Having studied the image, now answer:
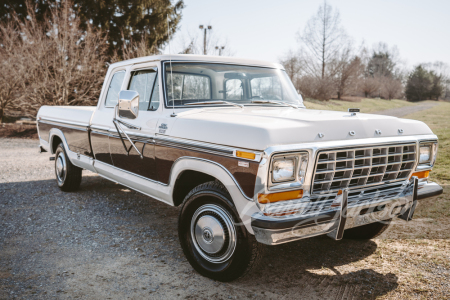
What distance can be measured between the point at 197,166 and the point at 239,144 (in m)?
0.57

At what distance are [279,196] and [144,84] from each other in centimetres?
240

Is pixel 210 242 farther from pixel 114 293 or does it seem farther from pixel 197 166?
pixel 114 293

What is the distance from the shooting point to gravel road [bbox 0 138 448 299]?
316 cm

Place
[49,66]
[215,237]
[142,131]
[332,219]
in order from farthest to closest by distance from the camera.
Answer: [49,66], [142,131], [215,237], [332,219]

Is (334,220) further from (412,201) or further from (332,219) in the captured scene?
(412,201)

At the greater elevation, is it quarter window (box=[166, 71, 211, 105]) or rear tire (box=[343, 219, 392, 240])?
quarter window (box=[166, 71, 211, 105])

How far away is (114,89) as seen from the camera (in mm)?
5027

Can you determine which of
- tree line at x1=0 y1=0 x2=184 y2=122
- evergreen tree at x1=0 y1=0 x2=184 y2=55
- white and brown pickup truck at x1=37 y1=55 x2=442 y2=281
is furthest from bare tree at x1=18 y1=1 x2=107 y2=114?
white and brown pickup truck at x1=37 y1=55 x2=442 y2=281

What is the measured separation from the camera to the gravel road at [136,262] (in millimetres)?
3160

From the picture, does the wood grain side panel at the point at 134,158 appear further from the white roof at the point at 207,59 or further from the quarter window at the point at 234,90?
the quarter window at the point at 234,90

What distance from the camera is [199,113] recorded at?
3695 millimetres

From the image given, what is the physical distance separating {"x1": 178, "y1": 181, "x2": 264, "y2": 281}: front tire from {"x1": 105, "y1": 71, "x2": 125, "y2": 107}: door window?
7.34 feet

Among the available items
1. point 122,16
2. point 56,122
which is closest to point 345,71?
point 122,16

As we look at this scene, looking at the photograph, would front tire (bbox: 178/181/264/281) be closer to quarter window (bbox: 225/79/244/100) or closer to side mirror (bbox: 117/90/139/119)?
side mirror (bbox: 117/90/139/119)
